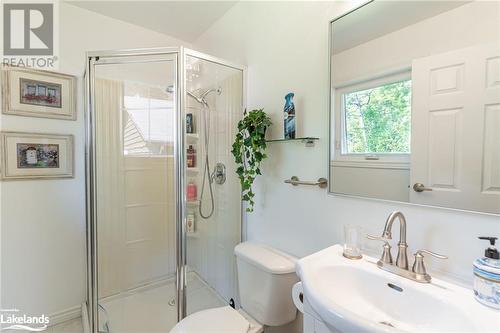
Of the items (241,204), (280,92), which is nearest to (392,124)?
(280,92)

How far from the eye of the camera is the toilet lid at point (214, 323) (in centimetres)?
113

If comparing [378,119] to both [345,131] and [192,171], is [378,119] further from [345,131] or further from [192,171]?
[192,171]

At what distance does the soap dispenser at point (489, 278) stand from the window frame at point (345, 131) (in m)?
0.37

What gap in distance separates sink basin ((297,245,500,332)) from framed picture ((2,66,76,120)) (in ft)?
6.69

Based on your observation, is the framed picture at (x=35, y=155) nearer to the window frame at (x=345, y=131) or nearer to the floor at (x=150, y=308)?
the floor at (x=150, y=308)

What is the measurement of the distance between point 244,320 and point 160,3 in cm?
224

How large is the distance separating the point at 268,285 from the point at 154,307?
3.41ft

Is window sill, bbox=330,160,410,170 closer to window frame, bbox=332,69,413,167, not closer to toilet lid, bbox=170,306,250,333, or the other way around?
window frame, bbox=332,69,413,167

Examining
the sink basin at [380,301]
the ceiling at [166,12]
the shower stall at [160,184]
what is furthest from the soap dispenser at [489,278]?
the ceiling at [166,12]

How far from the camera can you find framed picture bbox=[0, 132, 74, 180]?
1.64 meters

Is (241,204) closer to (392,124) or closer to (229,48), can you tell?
(392,124)

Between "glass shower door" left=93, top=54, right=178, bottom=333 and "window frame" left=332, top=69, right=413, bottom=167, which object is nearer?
"window frame" left=332, top=69, right=413, bottom=167

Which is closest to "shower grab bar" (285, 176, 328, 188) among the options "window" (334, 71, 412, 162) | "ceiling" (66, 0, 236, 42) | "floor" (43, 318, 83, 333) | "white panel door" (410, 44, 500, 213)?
"window" (334, 71, 412, 162)

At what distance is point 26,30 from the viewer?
1.74 m
